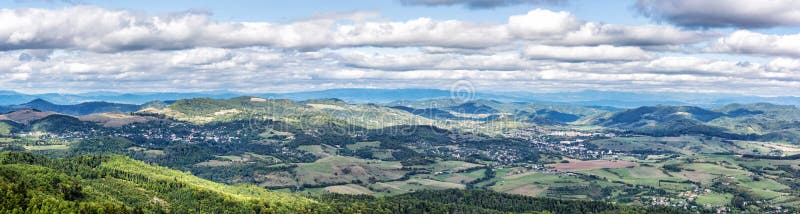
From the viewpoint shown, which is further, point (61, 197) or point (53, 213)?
point (61, 197)

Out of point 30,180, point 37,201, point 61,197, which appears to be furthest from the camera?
point 30,180

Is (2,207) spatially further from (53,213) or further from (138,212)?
(138,212)

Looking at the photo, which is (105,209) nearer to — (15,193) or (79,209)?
(79,209)

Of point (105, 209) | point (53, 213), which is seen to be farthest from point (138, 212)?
point (53, 213)

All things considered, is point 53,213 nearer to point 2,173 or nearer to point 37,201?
point 37,201

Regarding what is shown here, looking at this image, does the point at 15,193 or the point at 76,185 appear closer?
the point at 15,193

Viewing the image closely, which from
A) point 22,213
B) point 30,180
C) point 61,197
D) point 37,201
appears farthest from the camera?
point 30,180

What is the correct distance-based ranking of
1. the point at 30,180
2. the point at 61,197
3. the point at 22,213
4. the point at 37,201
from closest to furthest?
the point at 22,213, the point at 37,201, the point at 61,197, the point at 30,180

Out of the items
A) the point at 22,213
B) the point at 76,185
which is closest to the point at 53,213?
the point at 22,213
